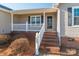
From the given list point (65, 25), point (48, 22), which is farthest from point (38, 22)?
point (65, 25)

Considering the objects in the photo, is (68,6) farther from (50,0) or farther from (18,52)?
(18,52)

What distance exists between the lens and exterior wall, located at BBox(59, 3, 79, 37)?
496cm

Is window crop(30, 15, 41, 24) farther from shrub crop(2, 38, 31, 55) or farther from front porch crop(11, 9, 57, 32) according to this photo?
shrub crop(2, 38, 31, 55)

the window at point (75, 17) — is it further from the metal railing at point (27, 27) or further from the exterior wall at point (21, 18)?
the exterior wall at point (21, 18)

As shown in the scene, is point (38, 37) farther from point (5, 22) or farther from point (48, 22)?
point (5, 22)

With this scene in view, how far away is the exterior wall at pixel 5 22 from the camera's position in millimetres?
4988

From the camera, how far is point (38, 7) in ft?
16.4

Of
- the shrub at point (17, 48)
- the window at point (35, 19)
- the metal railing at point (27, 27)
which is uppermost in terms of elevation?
the window at point (35, 19)

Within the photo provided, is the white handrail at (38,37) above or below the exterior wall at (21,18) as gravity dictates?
below

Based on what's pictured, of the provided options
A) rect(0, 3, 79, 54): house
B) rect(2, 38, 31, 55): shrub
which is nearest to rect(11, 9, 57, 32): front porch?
rect(0, 3, 79, 54): house

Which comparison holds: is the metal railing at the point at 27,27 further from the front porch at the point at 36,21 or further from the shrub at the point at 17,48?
the shrub at the point at 17,48

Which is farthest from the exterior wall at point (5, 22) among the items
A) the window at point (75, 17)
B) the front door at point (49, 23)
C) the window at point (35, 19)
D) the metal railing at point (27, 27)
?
the window at point (75, 17)

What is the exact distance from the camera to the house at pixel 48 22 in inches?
195

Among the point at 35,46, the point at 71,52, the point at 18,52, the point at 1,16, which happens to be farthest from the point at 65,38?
the point at 1,16
